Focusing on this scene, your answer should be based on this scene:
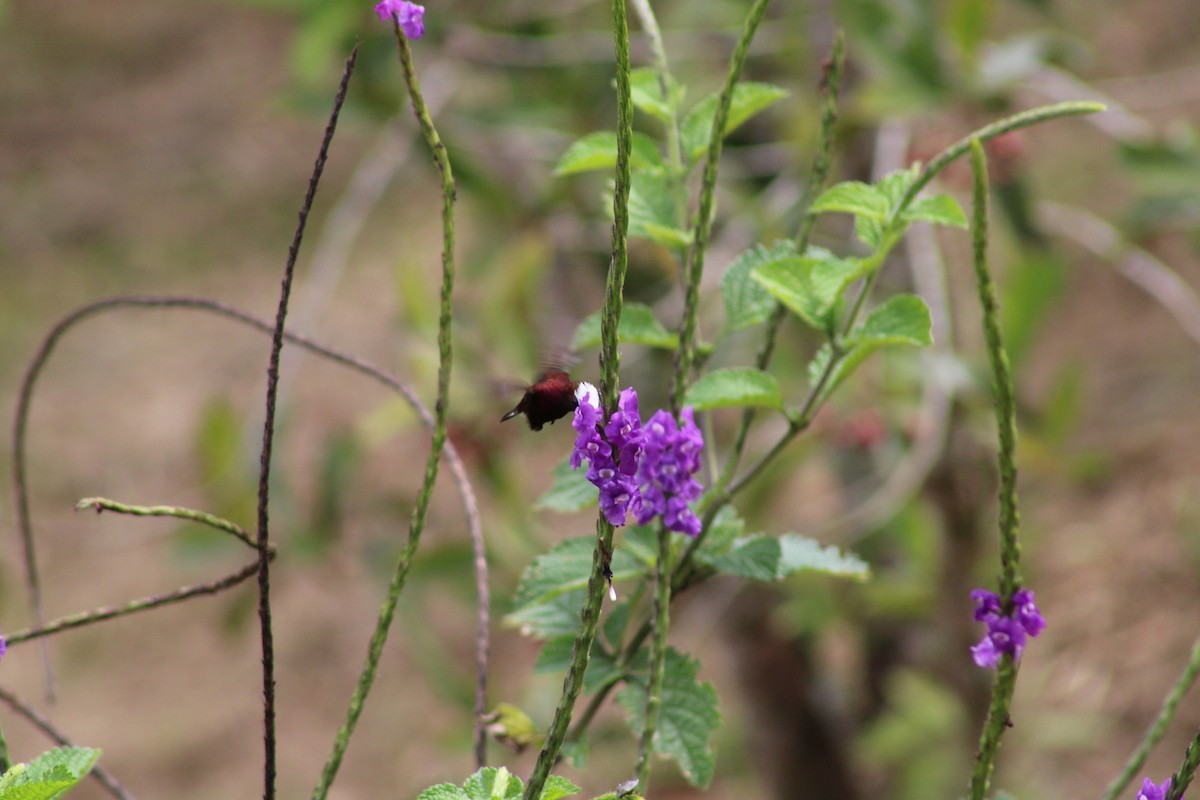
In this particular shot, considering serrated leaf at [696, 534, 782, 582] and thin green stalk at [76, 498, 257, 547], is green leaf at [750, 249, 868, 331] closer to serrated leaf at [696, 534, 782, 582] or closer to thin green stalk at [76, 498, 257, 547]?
serrated leaf at [696, 534, 782, 582]

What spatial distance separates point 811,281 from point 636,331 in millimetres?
105

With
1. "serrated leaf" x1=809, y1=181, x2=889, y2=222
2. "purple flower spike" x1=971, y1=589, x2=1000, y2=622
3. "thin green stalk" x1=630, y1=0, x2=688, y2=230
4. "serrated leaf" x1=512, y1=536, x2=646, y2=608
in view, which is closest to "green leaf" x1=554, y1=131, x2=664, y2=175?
"thin green stalk" x1=630, y1=0, x2=688, y2=230

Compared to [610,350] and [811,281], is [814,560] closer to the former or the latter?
[811,281]

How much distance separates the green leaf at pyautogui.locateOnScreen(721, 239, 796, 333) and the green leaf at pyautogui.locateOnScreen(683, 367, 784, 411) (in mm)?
59

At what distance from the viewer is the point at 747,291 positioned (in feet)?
2.33

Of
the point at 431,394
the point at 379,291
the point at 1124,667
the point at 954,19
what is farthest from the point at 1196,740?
the point at 379,291

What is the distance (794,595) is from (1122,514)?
3.78 feet

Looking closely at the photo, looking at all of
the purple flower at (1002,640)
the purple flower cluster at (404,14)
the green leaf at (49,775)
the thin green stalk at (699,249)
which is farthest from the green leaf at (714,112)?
the green leaf at (49,775)

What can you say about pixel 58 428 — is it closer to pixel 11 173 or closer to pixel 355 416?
pixel 355 416

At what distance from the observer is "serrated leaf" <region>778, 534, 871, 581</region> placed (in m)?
0.66

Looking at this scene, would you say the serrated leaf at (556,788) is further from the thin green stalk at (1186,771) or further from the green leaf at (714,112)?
the green leaf at (714,112)

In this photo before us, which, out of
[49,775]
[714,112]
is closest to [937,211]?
[714,112]

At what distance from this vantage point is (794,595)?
216 centimetres

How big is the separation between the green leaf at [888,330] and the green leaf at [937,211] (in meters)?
0.04
